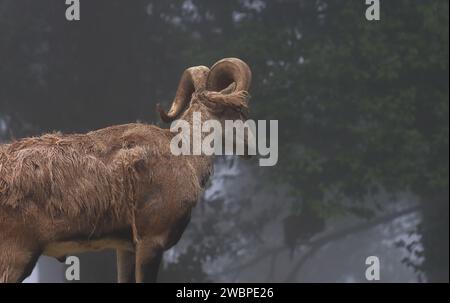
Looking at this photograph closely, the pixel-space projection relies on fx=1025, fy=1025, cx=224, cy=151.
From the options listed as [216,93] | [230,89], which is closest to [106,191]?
[216,93]

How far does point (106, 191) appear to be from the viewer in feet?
20.2

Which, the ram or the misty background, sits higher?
the misty background

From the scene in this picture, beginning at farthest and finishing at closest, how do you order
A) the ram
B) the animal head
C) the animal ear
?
the animal ear < the animal head < the ram

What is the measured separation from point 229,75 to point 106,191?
123 cm

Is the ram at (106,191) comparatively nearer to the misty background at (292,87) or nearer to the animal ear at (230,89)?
the animal ear at (230,89)

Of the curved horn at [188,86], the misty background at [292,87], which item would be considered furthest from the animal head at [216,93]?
the misty background at [292,87]

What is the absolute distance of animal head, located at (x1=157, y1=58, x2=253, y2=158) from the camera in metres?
6.60

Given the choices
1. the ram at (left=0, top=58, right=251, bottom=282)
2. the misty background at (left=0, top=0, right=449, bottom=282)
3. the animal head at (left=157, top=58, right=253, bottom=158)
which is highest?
the misty background at (left=0, top=0, right=449, bottom=282)

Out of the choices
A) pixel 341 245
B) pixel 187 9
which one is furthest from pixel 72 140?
pixel 341 245

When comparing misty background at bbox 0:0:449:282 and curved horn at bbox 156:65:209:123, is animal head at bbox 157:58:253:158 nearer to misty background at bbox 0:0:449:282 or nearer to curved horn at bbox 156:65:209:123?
curved horn at bbox 156:65:209:123

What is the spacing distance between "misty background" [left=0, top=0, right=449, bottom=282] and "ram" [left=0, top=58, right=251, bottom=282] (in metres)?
6.27

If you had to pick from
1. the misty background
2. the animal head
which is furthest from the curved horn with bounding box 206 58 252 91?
the misty background

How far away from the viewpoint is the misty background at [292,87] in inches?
534

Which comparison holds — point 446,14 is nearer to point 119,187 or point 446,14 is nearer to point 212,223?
point 212,223
